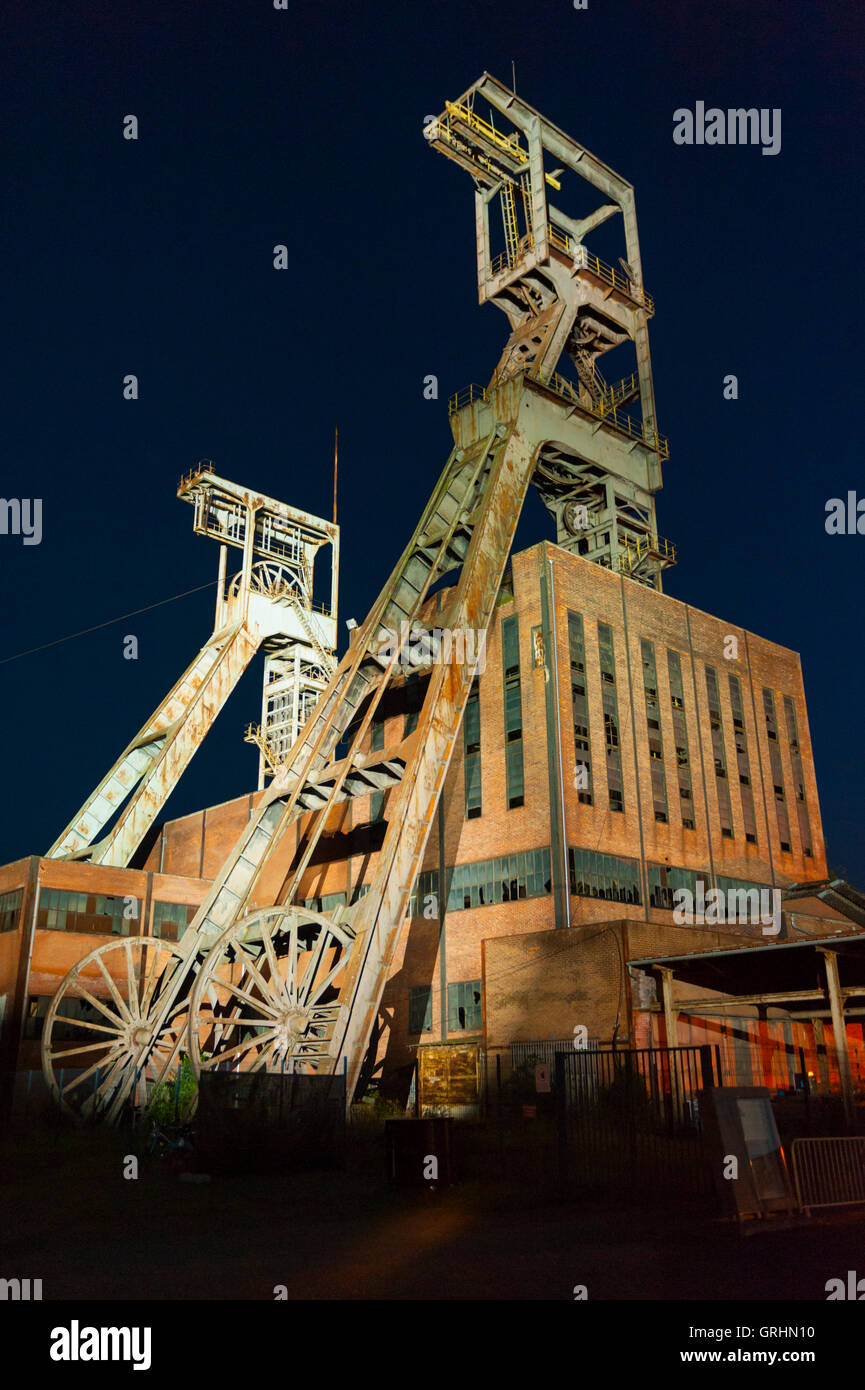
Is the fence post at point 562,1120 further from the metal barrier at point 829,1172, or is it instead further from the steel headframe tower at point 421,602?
the steel headframe tower at point 421,602

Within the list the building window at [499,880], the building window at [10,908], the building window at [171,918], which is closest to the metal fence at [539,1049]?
the building window at [499,880]

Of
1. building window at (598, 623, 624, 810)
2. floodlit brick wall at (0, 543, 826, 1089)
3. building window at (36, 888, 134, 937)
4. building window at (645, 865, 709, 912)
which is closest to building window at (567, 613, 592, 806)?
floodlit brick wall at (0, 543, 826, 1089)

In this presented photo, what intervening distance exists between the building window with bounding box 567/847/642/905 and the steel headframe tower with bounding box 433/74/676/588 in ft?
44.4

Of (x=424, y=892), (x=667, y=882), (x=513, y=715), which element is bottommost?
(x=424, y=892)

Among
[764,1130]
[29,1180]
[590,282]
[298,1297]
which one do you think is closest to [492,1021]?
[29,1180]

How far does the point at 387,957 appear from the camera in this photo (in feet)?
82.4

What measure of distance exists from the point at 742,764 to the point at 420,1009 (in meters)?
17.6

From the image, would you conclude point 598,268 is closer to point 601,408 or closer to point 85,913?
point 601,408

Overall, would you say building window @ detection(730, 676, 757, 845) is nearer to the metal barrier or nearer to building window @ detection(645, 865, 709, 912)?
building window @ detection(645, 865, 709, 912)

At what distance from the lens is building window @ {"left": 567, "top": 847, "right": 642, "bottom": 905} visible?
110 ft

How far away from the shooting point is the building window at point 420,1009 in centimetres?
3444

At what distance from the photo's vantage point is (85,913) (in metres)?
36.8

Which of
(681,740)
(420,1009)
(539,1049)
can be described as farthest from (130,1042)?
(681,740)

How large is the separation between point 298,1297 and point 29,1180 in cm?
1125
